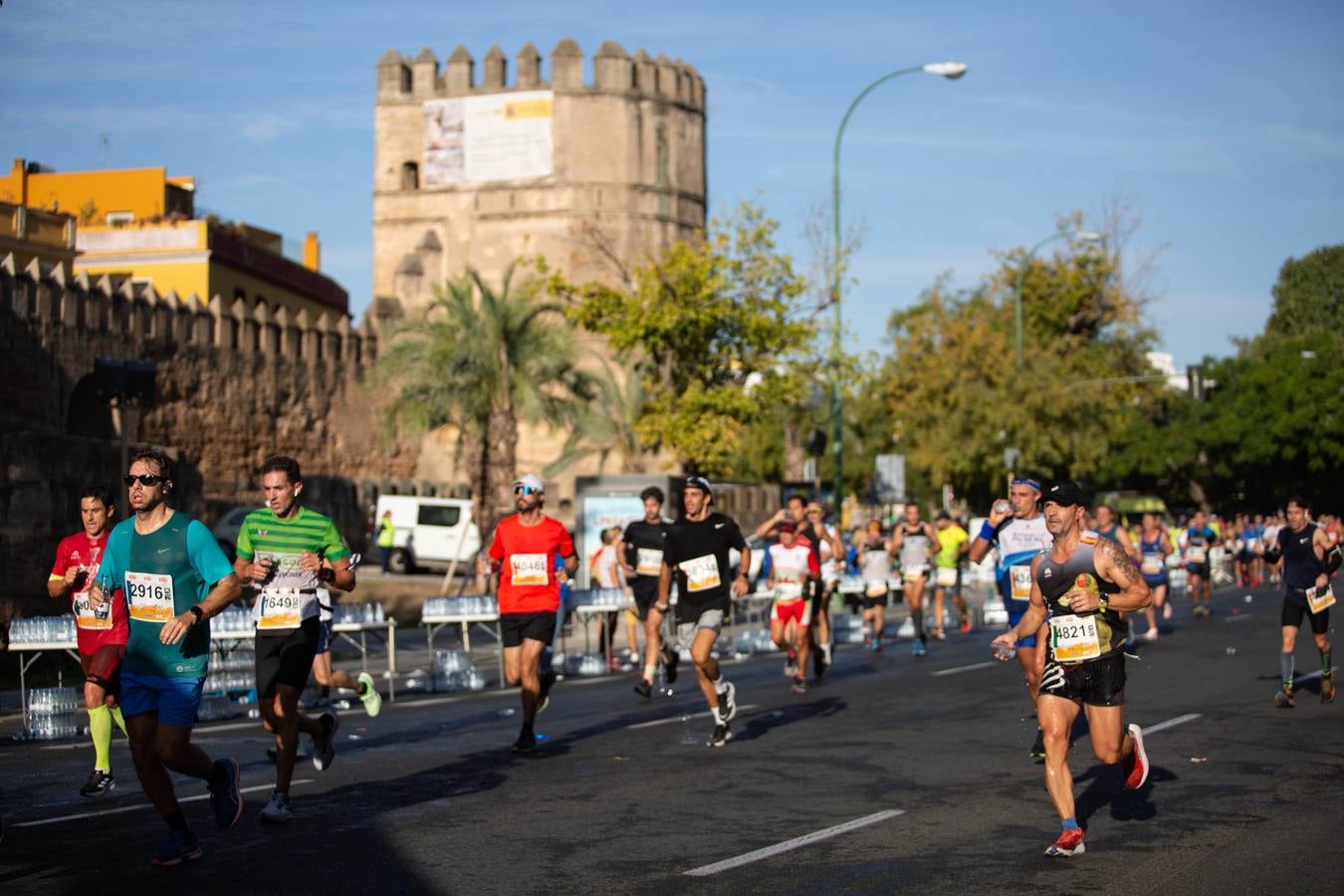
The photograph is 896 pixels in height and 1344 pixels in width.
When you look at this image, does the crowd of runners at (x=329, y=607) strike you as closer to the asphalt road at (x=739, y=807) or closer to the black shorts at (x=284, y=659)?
the black shorts at (x=284, y=659)

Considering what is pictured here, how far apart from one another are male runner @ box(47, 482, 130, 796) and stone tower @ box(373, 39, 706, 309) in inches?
2478


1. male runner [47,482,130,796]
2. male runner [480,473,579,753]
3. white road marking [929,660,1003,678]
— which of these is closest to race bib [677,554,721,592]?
male runner [480,473,579,753]

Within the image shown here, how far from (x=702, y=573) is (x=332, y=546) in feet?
12.6

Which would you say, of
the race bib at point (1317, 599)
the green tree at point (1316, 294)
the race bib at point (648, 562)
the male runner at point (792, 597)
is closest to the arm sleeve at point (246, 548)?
the male runner at point (792, 597)

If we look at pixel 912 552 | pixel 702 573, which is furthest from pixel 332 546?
pixel 912 552

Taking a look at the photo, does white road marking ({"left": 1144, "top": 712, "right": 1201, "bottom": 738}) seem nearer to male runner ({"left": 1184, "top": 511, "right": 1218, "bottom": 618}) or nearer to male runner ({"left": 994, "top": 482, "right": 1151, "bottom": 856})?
male runner ({"left": 994, "top": 482, "right": 1151, "bottom": 856})

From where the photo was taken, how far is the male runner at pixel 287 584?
954 cm

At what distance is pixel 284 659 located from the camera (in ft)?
31.8

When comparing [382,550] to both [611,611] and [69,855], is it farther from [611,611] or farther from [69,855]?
[69,855]

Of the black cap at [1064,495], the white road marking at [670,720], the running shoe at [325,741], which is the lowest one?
the white road marking at [670,720]

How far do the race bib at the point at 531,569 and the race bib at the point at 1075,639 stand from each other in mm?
4643

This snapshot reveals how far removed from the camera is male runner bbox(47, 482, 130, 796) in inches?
330

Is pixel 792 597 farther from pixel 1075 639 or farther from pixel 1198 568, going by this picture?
pixel 1198 568

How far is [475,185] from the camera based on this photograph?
7800 centimetres
